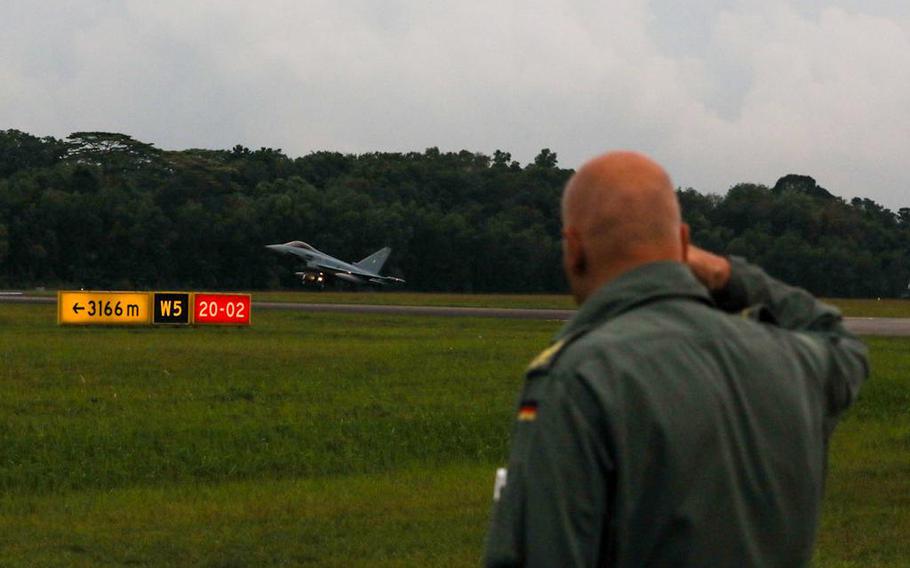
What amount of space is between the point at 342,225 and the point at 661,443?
111063mm

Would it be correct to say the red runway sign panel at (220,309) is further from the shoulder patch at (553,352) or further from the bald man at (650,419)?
the shoulder patch at (553,352)

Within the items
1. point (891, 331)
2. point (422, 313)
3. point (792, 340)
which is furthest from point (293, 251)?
point (792, 340)

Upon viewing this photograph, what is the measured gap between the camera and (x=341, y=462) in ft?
58.4

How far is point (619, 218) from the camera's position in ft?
10.5

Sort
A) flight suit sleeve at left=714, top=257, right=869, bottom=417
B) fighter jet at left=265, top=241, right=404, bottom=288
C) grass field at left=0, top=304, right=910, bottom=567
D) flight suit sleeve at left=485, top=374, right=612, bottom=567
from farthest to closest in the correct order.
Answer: fighter jet at left=265, top=241, right=404, bottom=288
grass field at left=0, top=304, right=910, bottom=567
flight suit sleeve at left=714, top=257, right=869, bottom=417
flight suit sleeve at left=485, top=374, right=612, bottom=567

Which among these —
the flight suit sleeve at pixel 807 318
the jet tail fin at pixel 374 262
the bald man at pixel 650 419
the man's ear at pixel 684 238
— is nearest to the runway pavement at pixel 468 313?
the jet tail fin at pixel 374 262

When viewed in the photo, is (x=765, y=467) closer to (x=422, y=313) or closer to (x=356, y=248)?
(x=422, y=313)

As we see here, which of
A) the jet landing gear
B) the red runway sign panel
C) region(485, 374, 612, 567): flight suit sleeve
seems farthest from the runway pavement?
region(485, 374, 612, 567): flight suit sleeve

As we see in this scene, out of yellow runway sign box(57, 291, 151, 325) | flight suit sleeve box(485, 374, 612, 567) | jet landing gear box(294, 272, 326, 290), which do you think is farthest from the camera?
jet landing gear box(294, 272, 326, 290)

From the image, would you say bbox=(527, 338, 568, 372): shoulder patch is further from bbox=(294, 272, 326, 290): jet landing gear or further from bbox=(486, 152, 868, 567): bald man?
bbox=(294, 272, 326, 290): jet landing gear

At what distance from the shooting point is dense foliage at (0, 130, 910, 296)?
4139 inches

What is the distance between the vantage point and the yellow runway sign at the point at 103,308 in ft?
134

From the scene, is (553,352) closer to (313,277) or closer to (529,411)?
(529,411)

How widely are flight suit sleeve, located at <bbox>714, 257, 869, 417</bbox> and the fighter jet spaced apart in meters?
84.6
